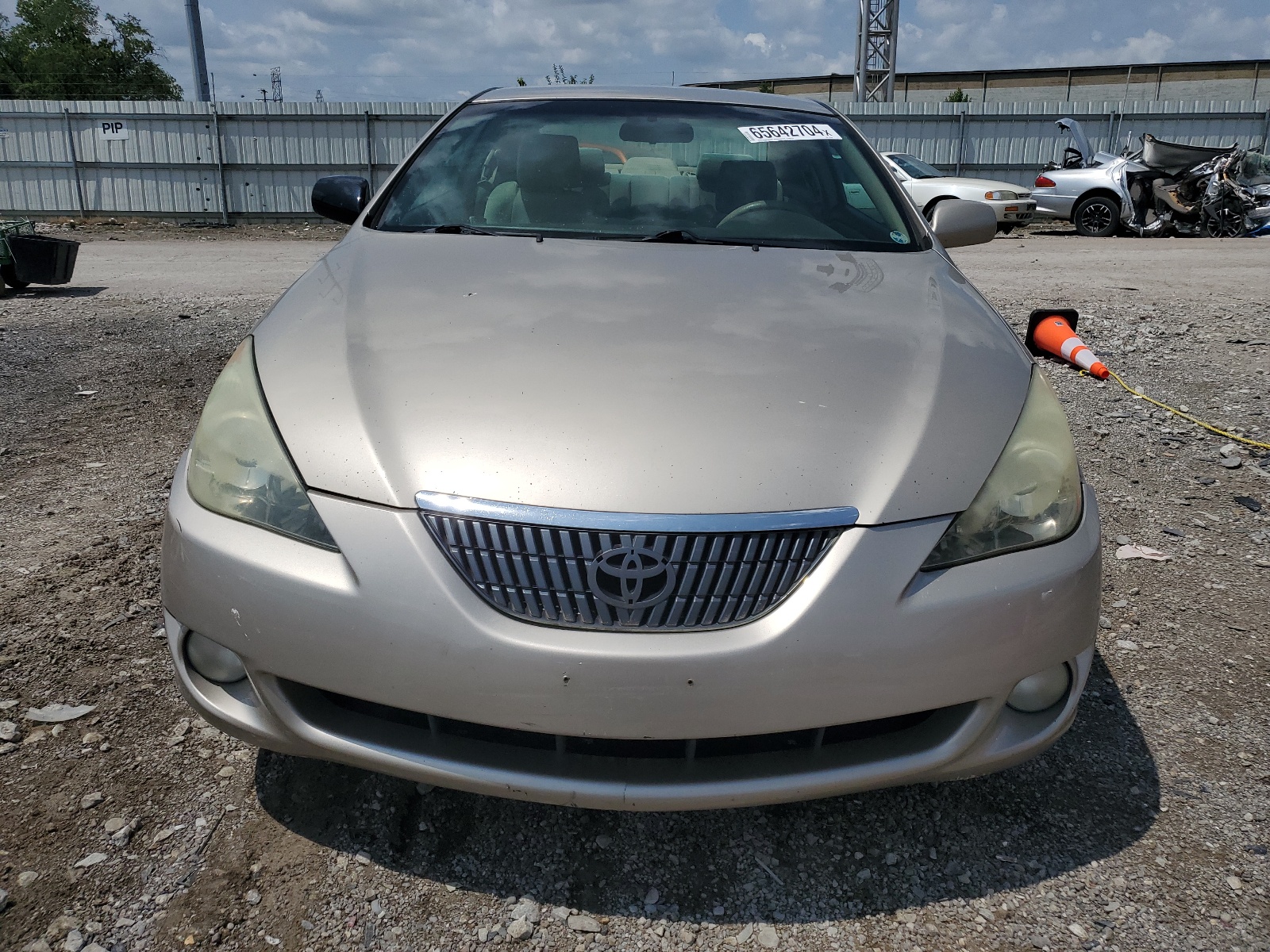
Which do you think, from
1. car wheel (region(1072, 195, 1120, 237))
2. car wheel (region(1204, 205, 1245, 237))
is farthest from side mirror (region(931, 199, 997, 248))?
car wheel (region(1204, 205, 1245, 237))

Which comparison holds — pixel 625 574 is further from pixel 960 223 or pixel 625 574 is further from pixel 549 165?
pixel 960 223

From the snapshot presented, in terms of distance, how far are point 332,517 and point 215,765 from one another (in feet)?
2.80

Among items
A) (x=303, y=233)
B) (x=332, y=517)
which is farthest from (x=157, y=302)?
(x=303, y=233)

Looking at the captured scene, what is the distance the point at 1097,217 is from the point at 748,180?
15174mm

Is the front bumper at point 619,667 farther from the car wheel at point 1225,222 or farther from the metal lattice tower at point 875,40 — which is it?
the metal lattice tower at point 875,40

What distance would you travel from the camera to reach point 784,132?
3232 mm

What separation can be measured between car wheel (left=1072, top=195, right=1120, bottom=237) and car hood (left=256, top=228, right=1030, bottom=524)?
50.5 ft

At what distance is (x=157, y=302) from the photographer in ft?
27.2

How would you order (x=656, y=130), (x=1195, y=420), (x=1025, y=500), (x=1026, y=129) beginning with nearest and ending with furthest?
(x=1025, y=500), (x=656, y=130), (x=1195, y=420), (x=1026, y=129)

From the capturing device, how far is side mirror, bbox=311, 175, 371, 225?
3.34 meters

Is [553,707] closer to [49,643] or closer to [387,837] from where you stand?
[387,837]

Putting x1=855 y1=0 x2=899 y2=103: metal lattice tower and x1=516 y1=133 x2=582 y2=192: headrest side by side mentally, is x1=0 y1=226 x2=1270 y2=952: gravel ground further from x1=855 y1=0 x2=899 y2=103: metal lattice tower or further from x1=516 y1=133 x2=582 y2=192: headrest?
x1=855 y1=0 x2=899 y2=103: metal lattice tower

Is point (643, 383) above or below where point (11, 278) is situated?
above

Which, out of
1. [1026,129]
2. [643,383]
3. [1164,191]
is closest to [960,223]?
[643,383]
